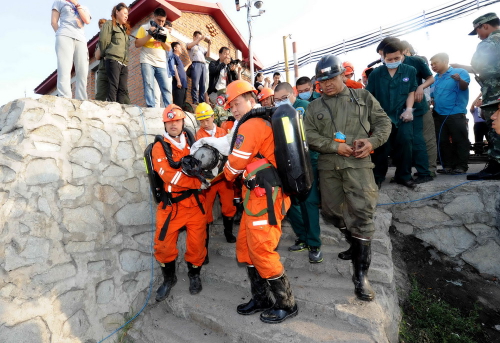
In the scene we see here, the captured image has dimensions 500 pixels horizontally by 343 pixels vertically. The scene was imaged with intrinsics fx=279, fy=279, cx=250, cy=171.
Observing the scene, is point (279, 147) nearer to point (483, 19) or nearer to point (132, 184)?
point (132, 184)

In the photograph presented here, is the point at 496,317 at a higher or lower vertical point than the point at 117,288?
lower

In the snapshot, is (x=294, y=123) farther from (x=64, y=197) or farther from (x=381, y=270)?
(x=64, y=197)

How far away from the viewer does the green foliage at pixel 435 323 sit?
2.80 m

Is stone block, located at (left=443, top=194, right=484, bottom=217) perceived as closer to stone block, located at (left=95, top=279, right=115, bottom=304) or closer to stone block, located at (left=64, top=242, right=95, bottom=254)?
stone block, located at (left=95, top=279, right=115, bottom=304)

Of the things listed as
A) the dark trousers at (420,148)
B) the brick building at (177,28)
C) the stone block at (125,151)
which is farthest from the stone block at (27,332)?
the brick building at (177,28)

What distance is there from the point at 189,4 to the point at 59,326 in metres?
10.3

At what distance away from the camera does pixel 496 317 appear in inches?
120

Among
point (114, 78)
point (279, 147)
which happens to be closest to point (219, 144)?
point (279, 147)

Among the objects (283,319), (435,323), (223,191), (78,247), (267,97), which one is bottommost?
(435,323)

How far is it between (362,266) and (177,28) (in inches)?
387

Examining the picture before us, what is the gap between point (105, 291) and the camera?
353cm

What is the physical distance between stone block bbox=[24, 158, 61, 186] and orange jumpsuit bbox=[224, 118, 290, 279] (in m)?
2.18

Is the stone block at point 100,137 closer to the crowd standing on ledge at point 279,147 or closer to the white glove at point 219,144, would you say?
the crowd standing on ledge at point 279,147

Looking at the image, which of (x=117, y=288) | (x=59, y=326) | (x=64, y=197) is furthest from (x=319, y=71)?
(x=59, y=326)
